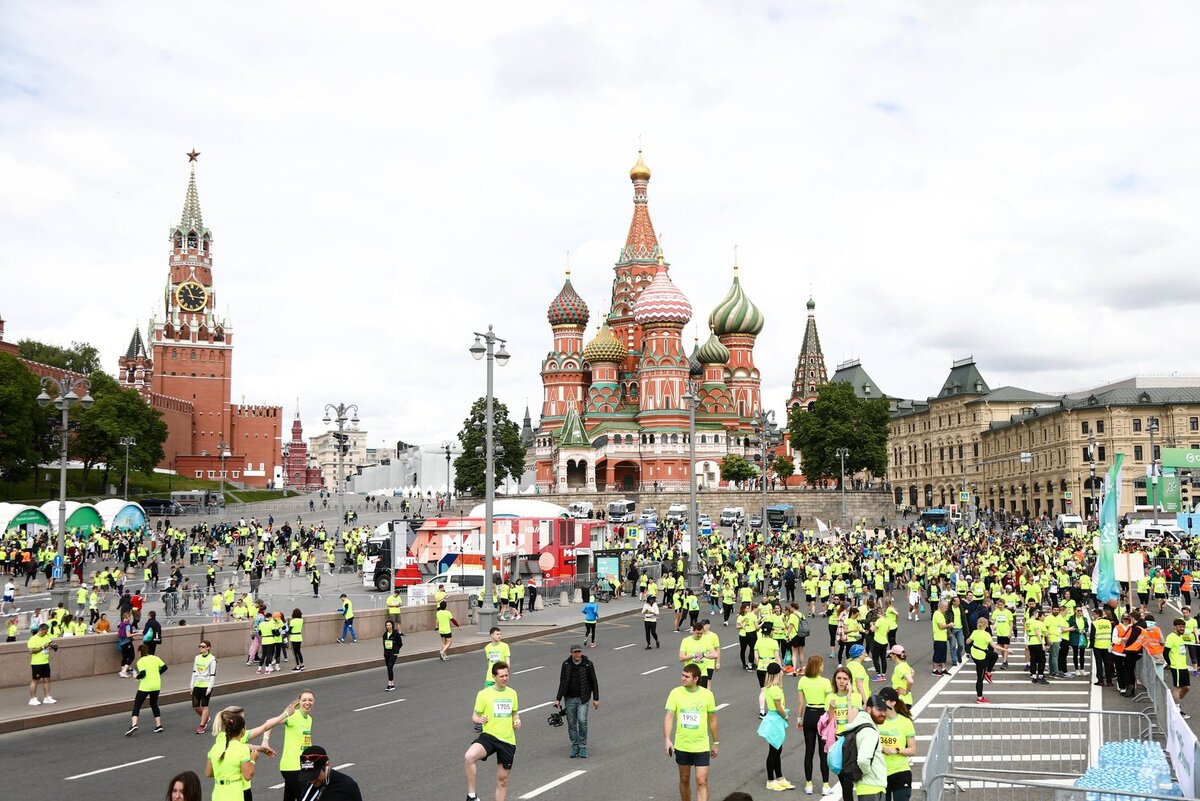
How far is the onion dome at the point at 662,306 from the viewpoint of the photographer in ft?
311

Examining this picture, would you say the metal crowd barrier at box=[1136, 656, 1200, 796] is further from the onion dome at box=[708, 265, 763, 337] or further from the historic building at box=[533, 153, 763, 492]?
the onion dome at box=[708, 265, 763, 337]

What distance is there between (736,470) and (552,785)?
8206 centimetres

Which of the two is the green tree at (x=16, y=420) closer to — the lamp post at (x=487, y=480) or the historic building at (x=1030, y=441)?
the lamp post at (x=487, y=480)

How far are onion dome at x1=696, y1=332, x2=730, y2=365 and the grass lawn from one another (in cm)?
4465

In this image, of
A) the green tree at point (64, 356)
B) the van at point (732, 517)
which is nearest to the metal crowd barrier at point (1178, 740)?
the van at point (732, 517)

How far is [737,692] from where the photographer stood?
17656mm

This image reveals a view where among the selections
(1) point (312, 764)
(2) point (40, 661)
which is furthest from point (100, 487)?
(1) point (312, 764)

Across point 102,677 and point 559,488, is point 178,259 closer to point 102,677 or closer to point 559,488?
point 559,488

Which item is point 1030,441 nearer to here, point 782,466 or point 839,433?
point 782,466

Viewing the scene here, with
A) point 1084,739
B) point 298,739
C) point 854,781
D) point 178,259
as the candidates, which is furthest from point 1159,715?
point 178,259

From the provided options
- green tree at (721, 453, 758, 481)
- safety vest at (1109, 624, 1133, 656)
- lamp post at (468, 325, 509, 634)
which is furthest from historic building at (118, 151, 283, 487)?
safety vest at (1109, 624, 1133, 656)

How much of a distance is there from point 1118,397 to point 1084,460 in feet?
20.4

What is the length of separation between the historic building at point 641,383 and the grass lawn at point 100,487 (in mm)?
30220

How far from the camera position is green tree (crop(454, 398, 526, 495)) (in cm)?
→ 8194
